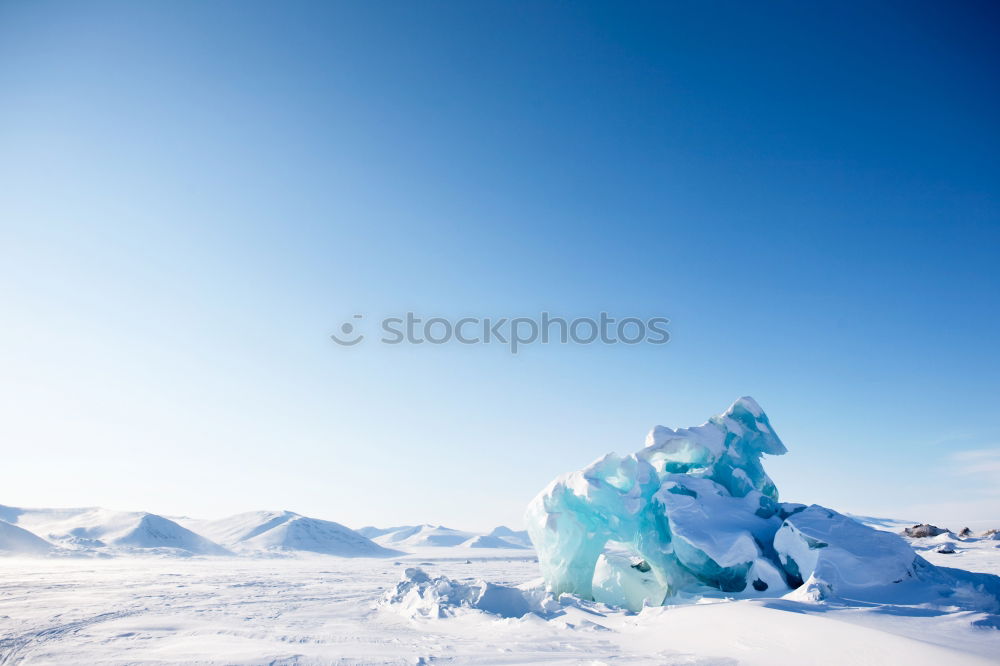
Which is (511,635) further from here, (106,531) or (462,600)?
(106,531)

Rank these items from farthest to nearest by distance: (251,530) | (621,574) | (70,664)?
(251,530) → (621,574) → (70,664)

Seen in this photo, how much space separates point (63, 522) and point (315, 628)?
70869 mm

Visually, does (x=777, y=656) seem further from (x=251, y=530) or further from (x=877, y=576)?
(x=251, y=530)

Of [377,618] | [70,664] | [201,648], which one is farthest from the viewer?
[377,618]

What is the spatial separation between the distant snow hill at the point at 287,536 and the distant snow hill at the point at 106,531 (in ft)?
16.3

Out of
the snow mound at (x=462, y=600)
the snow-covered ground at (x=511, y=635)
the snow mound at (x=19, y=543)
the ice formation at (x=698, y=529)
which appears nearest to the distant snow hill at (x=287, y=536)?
the snow mound at (x=19, y=543)

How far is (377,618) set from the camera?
37.2ft

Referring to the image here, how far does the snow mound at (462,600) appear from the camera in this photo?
10.8 m

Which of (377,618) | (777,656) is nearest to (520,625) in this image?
(377,618)

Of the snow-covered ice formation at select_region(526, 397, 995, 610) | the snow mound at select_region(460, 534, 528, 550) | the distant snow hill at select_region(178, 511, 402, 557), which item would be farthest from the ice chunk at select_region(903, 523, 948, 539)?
the snow mound at select_region(460, 534, 528, 550)

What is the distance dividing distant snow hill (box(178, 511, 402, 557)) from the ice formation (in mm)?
56395

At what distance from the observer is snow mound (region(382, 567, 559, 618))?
10.8 metres

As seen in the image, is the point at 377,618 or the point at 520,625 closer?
the point at 520,625

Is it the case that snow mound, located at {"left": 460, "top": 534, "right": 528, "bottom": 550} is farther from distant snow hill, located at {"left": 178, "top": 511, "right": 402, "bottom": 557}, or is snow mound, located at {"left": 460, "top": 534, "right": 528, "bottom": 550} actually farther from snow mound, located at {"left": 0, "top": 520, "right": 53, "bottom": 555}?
snow mound, located at {"left": 0, "top": 520, "right": 53, "bottom": 555}
